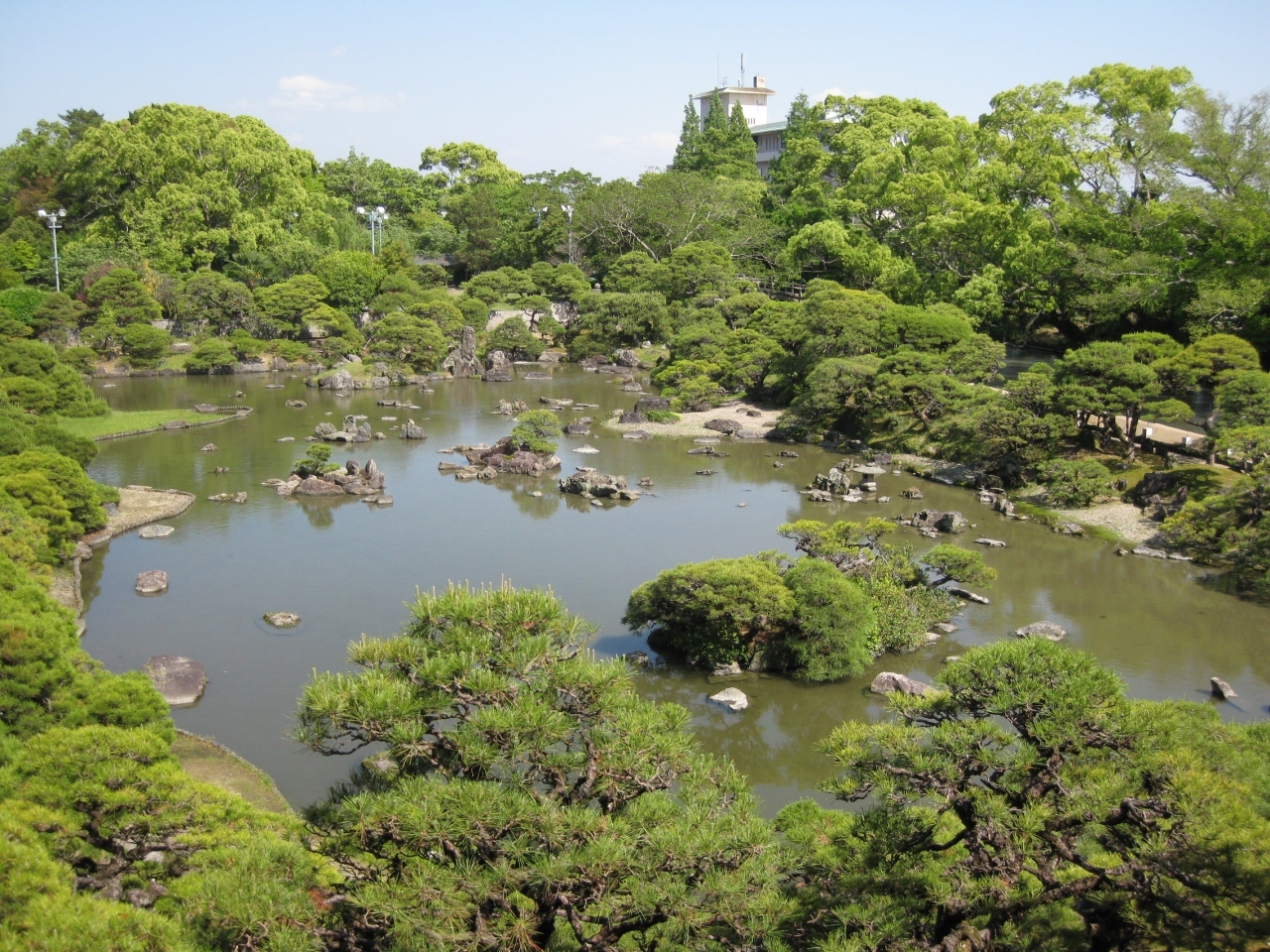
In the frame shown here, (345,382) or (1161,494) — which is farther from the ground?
(1161,494)

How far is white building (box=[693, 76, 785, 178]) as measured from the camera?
86.2m

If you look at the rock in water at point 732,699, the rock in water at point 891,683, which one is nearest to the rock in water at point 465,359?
the rock in water at point 732,699

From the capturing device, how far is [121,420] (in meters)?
34.7

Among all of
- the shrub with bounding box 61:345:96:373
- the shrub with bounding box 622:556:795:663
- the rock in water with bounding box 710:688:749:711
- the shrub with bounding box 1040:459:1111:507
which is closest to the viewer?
the rock in water with bounding box 710:688:749:711

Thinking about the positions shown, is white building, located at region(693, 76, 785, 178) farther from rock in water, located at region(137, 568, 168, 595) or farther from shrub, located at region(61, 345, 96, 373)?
rock in water, located at region(137, 568, 168, 595)

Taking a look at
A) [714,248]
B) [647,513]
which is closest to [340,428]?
[647,513]

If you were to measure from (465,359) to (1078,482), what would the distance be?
32.4m

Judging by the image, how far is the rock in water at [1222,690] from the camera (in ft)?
52.5

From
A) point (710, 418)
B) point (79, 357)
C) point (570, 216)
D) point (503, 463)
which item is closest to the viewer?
point (503, 463)

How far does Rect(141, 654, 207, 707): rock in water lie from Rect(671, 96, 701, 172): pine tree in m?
65.6

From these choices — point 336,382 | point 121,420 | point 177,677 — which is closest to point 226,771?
point 177,677

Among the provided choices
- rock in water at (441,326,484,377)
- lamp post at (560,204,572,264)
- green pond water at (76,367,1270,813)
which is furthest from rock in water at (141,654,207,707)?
lamp post at (560,204,572,264)

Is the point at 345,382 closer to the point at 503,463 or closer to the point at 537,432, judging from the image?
the point at 537,432

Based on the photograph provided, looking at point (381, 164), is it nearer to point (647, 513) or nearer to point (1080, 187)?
point (1080, 187)
